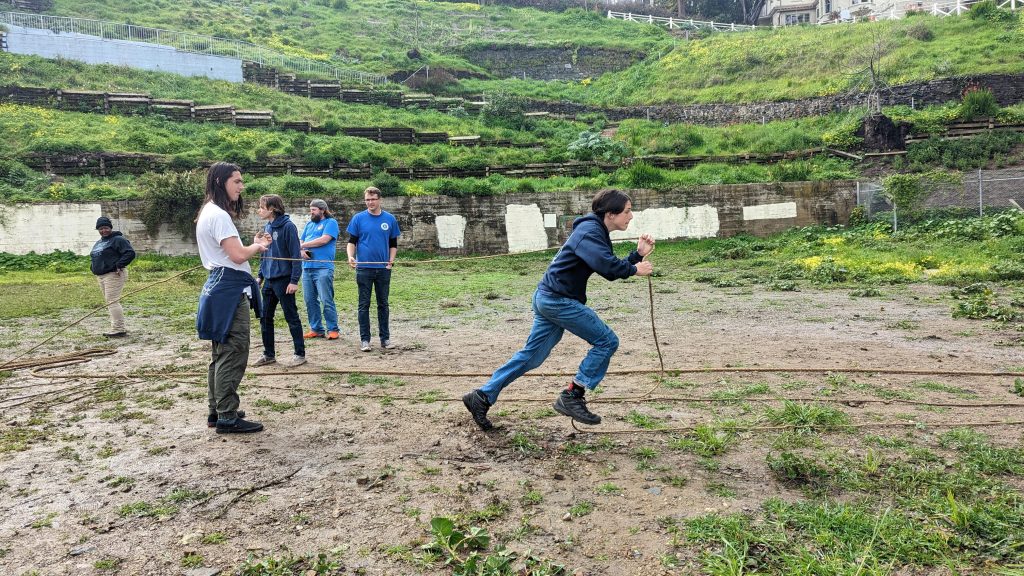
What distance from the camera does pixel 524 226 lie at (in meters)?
20.9

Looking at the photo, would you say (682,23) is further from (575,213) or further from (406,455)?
(406,455)

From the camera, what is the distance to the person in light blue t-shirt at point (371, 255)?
7785 millimetres

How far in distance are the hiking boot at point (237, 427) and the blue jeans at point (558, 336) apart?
188cm

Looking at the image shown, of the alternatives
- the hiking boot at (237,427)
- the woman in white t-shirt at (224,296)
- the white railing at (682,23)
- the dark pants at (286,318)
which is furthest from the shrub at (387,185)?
the white railing at (682,23)

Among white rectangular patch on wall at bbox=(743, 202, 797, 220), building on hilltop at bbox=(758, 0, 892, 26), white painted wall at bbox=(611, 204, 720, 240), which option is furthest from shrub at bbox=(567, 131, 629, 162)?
building on hilltop at bbox=(758, 0, 892, 26)

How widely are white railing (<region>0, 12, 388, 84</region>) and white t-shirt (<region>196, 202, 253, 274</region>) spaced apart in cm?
3932

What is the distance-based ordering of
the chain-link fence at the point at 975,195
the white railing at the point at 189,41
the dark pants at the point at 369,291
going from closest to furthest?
the dark pants at the point at 369,291 < the chain-link fence at the point at 975,195 < the white railing at the point at 189,41

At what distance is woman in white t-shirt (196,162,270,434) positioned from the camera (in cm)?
477

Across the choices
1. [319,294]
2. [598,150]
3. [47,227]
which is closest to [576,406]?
[319,294]

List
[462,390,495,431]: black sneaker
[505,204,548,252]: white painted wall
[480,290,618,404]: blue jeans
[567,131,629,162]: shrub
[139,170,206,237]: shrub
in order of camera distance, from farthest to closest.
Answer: [567,131,629,162]: shrub → [505,204,548,252]: white painted wall → [139,170,206,237]: shrub → [462,390,495,431]: black sneaker → [480,290,618,404]: blue jeans

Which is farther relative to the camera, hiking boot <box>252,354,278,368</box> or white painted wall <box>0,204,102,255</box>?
white painted wall <box>0,204,102,255</box>

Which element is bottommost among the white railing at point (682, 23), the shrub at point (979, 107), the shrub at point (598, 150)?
the shrub at point (598, 150)

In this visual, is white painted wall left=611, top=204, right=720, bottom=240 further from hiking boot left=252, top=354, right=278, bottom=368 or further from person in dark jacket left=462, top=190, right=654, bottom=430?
person in dark jacket left=462, top=190, right=654, bottom=430

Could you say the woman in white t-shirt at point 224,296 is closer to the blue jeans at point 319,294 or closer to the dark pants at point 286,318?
the dark pants at point 286,318
